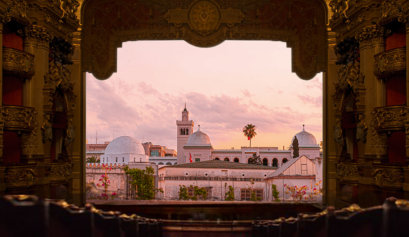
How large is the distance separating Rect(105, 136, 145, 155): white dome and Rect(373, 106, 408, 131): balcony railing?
3524 cm

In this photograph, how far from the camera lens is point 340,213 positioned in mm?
2893

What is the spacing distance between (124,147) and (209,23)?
32.2 m

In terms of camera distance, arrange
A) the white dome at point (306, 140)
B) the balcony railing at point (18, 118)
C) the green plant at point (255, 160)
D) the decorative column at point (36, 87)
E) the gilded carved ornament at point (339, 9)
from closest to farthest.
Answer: the balcony railing at point (18, 118), the decorative column at point (36, 87), the gilded carved ornament at point (339, 9), the green plant at point (255, 160), the white dome at point (306, 140)

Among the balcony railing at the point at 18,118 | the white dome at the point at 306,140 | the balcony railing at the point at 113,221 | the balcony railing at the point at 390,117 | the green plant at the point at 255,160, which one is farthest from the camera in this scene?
the white dome at the point at 306,140

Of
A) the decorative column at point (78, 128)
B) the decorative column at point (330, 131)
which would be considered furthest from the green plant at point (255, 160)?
the decorative column at point (78, 128)

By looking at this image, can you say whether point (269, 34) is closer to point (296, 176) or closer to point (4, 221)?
point (4, 221)

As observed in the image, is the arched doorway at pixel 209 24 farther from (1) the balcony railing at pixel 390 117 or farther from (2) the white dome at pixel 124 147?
(2) the white dome at pixel 124 147

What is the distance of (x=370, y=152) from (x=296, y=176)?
1374cm

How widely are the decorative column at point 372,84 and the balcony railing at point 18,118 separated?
8525 mm

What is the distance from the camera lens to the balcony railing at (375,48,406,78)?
6.96 m

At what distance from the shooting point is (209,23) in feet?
34.1

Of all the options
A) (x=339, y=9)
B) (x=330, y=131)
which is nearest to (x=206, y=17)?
(x=339, y=9)

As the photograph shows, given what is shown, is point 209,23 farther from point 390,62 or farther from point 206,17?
point 390,62

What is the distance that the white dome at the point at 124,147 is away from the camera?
3981 cm
